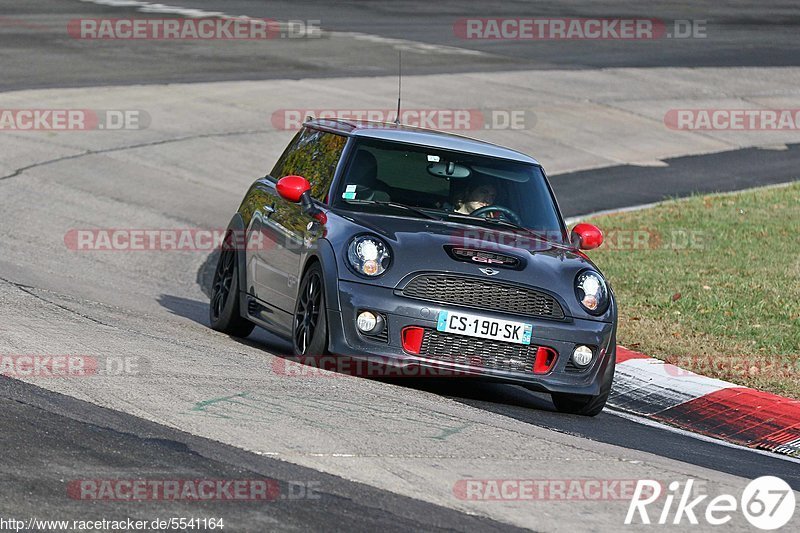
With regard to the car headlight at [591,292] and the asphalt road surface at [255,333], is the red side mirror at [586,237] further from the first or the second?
the asphalt road surface at [255,333]

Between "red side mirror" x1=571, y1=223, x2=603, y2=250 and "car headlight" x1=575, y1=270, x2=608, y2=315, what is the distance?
2.26 feet

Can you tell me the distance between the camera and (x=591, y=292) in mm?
8906

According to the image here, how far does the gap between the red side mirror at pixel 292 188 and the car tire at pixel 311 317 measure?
638mm

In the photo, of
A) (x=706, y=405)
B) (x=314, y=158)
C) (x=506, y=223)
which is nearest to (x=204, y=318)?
(x=314, y=158)

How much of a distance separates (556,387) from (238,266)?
9.52 ft

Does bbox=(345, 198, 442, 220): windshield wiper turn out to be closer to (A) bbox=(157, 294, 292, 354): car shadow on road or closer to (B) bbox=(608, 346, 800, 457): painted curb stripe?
(A) bbox=(157, 294, 292, 354): car shadow on road

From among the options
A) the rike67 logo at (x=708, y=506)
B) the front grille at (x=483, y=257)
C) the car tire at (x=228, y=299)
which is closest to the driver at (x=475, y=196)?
the front grille at (x=483, y=257)

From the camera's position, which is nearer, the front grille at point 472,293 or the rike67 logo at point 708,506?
the rike67 logo at point 708,506

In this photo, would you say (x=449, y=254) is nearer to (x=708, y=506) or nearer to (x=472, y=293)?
(x=472, y=293)

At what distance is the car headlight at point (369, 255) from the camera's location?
857 cm

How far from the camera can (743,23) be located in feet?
127

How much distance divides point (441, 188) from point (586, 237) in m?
1.02

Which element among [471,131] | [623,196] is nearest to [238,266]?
[623,196]

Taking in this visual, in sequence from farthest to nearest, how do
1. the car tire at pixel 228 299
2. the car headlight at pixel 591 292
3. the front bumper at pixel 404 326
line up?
the car tire at pixel 228 299 < the car headlight at pixel 591 292 < the front bumper at pixel 404 326
